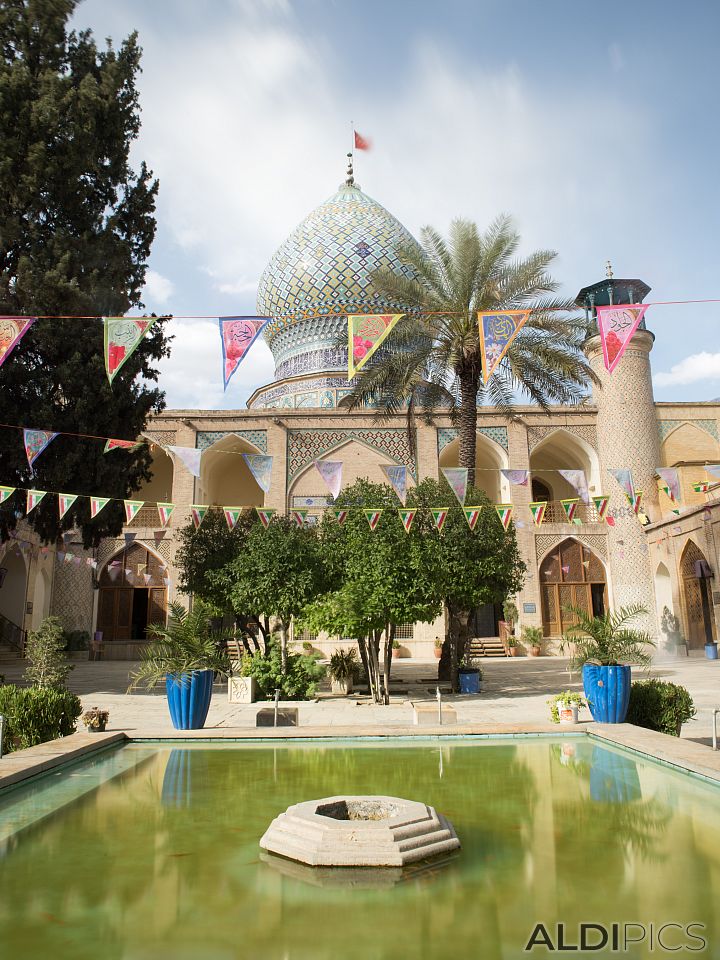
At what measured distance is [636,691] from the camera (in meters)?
6.91

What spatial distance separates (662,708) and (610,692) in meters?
0.48

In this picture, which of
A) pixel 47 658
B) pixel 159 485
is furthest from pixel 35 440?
pixel 159 485

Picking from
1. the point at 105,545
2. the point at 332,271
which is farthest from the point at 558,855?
the point at 332,271

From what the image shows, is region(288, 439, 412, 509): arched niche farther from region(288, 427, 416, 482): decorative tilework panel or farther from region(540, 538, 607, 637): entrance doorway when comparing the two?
region(540, 538, 607, 637): entrance doorway

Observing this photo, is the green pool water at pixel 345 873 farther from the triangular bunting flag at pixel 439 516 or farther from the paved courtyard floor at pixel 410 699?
the triangular bunting flag at pixel 439 516

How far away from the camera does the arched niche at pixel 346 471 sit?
22.1m

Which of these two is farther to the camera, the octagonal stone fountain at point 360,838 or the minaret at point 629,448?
the minaret at point 629,448

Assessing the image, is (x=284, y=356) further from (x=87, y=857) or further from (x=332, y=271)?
(x=87, y=857)

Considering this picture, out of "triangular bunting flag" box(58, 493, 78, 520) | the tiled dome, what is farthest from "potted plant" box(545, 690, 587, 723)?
the tiled dome

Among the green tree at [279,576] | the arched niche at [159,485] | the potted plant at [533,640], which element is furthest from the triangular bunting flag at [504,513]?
the arched niche at [159,485]

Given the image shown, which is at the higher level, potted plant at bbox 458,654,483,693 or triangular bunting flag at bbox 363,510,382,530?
triangular bunting flag at bbox 363,510,382,530

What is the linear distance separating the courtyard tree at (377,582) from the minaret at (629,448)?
12.2 m

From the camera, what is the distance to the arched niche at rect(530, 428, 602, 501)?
2286 cm

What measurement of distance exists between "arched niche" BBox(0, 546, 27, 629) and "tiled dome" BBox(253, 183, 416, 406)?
980 cm
